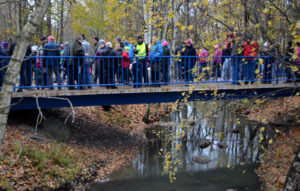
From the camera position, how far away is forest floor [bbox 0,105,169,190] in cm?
858

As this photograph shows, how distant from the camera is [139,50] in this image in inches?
440

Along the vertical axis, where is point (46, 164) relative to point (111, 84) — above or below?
below

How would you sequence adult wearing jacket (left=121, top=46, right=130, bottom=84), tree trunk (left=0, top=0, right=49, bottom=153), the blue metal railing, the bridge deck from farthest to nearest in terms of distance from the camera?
1. adult wearing jacket (left=121, top=46, right=130, bottom=84)
2. the blue metal railing
3. the bridge deck
4. tree trunk (left=0, top=0, right=49, bottom=153)

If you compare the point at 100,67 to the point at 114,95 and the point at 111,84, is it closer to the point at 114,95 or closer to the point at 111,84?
the point at 111,84

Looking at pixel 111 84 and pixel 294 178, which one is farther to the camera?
pixel 111 84

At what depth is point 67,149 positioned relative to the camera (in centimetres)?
1110

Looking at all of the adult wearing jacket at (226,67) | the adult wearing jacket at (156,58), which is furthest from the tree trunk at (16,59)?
the adult wearing jacket at (226,67)

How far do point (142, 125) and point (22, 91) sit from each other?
27.8ft

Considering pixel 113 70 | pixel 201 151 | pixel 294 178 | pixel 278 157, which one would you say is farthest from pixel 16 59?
pixel 201 151

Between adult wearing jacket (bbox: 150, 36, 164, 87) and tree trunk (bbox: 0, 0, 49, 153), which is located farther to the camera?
adult wearing jacket (bbox: 150, 36, 164, 87)

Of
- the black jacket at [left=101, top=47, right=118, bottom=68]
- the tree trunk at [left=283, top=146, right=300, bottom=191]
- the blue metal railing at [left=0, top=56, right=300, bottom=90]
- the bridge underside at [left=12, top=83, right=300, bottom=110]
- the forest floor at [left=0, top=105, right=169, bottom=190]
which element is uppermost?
the black jacket at [left=101, top=47, right=118, bottom=68]

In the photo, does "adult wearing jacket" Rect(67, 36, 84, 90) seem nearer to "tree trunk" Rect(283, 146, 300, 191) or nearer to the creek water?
the creek water

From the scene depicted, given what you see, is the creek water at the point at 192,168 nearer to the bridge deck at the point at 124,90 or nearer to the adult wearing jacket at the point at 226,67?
the bridge deck at the point at 124,90

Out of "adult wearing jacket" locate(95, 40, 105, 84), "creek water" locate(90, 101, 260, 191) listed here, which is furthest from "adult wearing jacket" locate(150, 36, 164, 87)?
"creek water" locate(90, 101, 260, 191)
